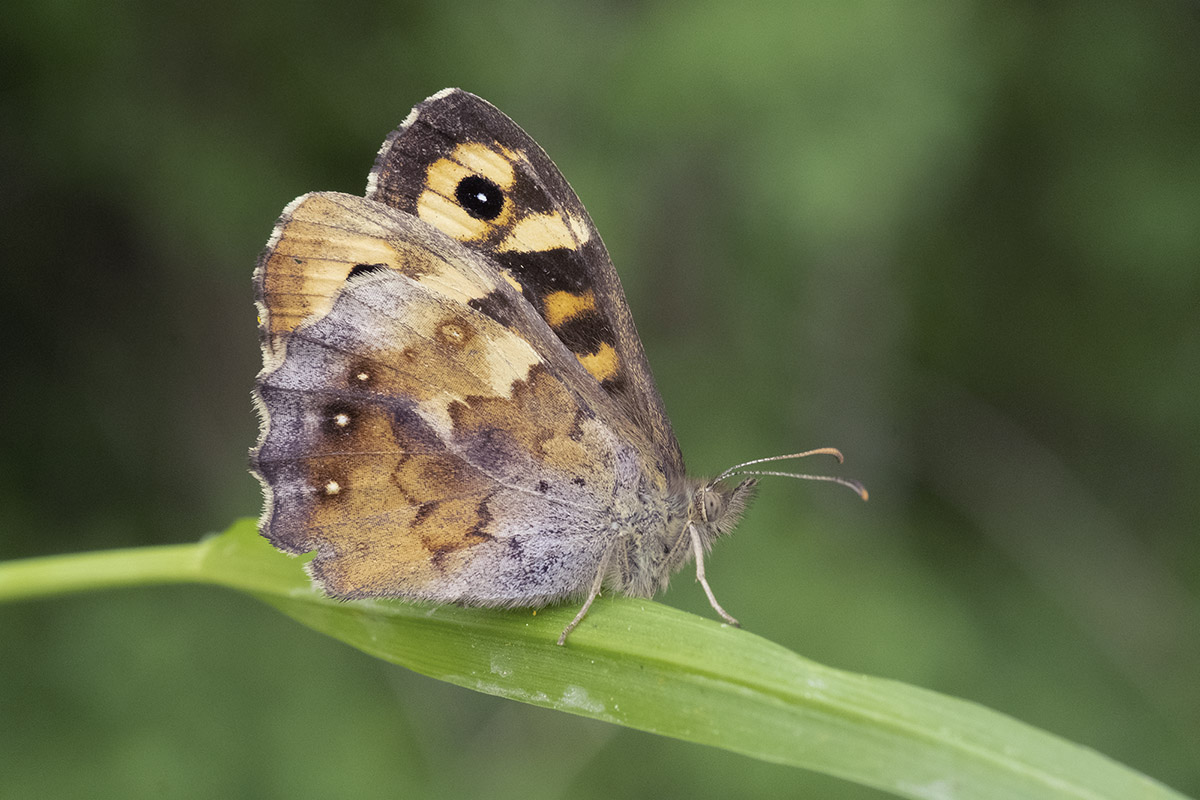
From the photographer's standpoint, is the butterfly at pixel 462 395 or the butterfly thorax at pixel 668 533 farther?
the butterfly thorax at pixel 668 533

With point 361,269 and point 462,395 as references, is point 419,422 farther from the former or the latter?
point 361,269

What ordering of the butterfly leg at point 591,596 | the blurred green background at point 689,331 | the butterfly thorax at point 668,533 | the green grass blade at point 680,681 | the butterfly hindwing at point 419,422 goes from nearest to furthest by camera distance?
the green grass blade at point 680,681 < the butterfly leg at point 591,596 < the butterfly hindwing at point 419,422 < the butterfly thorax at point 668,533 < the blurred green background at point 689,331

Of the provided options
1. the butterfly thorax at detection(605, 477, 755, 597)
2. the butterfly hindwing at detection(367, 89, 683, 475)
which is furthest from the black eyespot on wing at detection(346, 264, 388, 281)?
the butterfly thorax at detection(605, 477, 755, 597)

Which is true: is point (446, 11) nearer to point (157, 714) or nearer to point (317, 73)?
point (317, 73)

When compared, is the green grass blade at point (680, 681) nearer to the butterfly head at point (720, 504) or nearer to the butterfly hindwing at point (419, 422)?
the butterfly hindwing at point (419, 422)

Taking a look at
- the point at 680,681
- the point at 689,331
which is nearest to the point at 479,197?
the point at 680,681

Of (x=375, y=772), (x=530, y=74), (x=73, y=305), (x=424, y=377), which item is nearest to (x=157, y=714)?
(x=375, y=772)

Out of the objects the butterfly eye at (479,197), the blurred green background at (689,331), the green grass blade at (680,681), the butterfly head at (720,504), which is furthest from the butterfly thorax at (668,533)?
the blurred green background at (689,331)
